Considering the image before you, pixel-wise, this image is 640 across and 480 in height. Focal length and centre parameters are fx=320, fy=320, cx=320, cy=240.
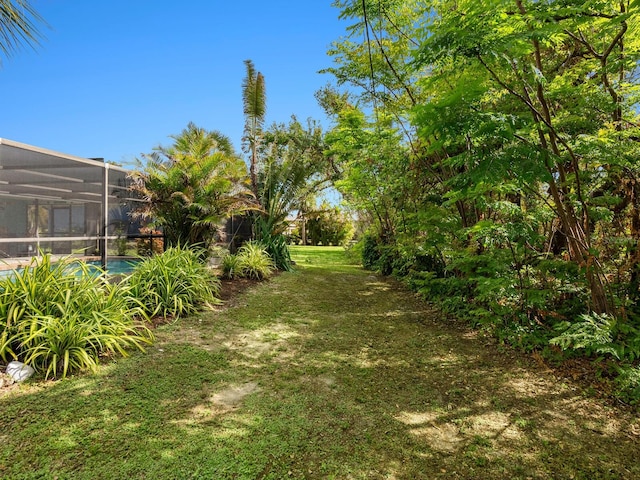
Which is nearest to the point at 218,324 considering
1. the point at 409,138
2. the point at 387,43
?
the point at 409,138

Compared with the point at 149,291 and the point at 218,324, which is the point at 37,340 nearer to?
the point at 149,291

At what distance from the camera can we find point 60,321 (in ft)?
9.52

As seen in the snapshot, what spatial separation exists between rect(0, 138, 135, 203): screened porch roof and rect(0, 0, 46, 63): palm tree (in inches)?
86.1

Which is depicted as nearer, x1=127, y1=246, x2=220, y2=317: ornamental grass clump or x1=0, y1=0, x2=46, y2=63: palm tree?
x1=0, y1=0, x2=46, y2=63: palm tree

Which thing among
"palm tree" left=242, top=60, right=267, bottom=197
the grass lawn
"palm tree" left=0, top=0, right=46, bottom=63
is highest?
"palm tree" left=242, top=60, right=267, bottom=197

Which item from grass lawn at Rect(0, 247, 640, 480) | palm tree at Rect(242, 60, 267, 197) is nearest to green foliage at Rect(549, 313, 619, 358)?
grass lawn at Rect(0, 247, 640, 480)

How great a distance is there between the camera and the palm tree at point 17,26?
8.29 feet

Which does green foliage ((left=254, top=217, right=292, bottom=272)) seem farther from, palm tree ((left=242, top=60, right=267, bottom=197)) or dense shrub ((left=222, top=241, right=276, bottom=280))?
dense shrub ((left=222, top=241, right=276, bottom=280))

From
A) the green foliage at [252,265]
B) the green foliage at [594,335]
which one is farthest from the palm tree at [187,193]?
the green foliage at [594,335]

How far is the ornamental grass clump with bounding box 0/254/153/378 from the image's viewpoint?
9.25 ft

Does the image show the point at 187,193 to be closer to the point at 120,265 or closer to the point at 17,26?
the point at 120,265

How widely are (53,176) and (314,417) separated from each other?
18.2ft

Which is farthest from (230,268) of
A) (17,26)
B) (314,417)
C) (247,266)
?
(314,417)

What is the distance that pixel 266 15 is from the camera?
5.80m
